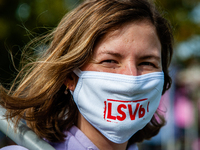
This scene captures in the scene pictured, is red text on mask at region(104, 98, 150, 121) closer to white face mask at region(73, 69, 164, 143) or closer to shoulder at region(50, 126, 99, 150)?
white face mask at region(73, 69, 164, 143)

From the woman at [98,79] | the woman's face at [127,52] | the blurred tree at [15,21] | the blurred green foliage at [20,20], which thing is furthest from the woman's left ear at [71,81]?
the blurred tree at [15,21]

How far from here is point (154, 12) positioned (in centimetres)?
238

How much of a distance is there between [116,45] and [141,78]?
0.33m

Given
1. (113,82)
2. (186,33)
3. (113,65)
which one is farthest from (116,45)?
(186,33)

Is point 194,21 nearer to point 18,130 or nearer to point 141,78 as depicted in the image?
point 141,78

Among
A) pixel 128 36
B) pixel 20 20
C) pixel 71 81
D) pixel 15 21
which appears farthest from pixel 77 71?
pixel 15 21

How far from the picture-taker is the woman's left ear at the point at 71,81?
2131 mm

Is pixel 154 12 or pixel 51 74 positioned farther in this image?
pixel 154 12

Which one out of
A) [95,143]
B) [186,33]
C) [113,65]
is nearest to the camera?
[113,65]

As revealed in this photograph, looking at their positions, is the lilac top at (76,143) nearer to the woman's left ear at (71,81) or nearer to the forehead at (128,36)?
the woman's left ear at (71,81)

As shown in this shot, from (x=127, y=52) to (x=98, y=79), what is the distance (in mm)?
309

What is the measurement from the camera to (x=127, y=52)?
6.42ft

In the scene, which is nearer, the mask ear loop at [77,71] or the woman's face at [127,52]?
the woman's face at [127,52]

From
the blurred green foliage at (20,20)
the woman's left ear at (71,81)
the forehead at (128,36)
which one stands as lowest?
the blurred green foliage at (20,20)
